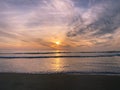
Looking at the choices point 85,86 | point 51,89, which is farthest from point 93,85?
point 51,89

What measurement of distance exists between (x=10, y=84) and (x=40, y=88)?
1906mm

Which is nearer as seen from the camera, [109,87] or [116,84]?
[109,87]

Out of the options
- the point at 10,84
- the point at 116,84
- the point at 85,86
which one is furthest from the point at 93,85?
the point at 10,84

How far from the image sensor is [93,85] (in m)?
11.2

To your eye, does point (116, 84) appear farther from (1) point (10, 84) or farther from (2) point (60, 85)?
(1) point (10, 84)

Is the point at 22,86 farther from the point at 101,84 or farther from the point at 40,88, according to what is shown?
the point at 101,84

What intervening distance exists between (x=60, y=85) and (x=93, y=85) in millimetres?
1698

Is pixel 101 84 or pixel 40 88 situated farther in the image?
pixel 101 84

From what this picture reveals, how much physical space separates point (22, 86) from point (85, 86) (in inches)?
125

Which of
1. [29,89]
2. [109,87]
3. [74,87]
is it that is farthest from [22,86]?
[109,87]

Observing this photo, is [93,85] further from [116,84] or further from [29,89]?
[29,89]

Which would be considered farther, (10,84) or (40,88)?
(10,84)

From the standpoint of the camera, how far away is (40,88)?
10.6 m

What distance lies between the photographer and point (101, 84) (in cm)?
1145
